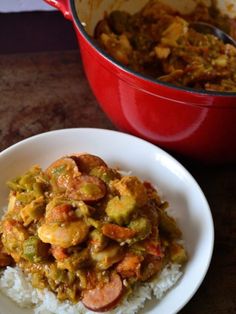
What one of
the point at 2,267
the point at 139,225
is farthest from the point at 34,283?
the point at 139,225

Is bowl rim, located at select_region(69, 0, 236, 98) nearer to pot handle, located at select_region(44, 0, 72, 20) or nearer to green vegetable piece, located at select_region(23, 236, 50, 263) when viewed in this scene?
pot handle, located at select_region(44, 0, 72, 20)

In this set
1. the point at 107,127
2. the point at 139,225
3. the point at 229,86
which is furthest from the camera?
the point at 107,127

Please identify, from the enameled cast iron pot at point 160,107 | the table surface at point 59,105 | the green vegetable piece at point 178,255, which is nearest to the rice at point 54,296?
the green vegetable piece at point 178,255

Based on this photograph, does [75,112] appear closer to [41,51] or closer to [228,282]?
[41,51]

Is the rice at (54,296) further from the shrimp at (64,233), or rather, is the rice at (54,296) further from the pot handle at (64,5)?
the pot handle at (64,5)

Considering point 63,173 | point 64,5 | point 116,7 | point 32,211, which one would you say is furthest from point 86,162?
point 116,7

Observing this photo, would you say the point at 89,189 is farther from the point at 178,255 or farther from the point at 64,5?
the point at 64,5
